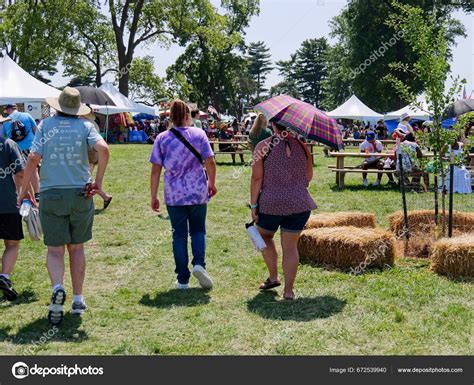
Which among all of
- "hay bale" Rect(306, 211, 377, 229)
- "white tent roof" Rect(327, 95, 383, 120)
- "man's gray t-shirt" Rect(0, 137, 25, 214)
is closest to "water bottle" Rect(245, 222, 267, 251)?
"hay bale" Rect(306, 211, 377, 229)

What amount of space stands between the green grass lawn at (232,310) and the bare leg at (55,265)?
0.35 meters

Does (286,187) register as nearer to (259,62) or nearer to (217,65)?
(217,65)

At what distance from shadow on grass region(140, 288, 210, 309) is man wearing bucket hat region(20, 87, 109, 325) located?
3.10 ft

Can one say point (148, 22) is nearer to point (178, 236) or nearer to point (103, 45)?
point (103, 45)

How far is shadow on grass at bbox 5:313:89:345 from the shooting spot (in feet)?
15.0

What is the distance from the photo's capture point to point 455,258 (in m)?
6.10

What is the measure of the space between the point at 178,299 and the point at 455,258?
2.77 m

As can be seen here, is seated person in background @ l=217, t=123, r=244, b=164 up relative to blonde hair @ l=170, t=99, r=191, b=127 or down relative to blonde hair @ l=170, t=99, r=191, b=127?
down

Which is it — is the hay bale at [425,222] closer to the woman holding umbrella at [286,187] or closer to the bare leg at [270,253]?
the bare leg at [270,253]

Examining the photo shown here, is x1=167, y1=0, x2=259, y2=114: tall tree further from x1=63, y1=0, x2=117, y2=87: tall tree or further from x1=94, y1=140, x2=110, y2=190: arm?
x1=94, y1=140, x2=110, y2=190: arm

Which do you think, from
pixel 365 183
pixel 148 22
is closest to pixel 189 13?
pixel 148 22

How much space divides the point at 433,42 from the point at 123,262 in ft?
14.4

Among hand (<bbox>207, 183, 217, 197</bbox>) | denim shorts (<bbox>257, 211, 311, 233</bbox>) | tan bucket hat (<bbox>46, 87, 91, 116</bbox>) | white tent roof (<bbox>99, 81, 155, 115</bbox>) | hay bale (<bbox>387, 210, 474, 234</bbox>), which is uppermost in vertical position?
white tent roof (<bbox>99, 81, 155, 115</bbox>)

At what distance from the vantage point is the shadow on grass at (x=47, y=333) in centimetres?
456
